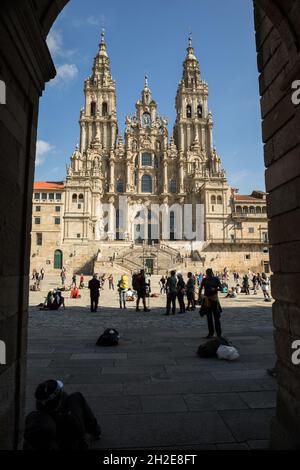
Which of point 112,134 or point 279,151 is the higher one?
point 112,134

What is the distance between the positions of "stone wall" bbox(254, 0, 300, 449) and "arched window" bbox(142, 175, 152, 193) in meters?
61.8

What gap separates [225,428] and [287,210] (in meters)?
2.56

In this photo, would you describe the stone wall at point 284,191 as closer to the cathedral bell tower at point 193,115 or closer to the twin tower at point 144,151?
the twin tower at point 144,151

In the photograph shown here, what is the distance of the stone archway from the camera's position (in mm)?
2961

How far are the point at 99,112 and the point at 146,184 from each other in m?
17.5

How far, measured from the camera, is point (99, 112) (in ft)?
217

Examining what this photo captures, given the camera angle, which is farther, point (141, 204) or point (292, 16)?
point (141, 204)

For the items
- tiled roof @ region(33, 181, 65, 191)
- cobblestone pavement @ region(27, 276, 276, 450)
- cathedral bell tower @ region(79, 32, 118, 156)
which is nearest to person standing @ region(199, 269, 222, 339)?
cobblestone pavement @ region(27, 276, 276, 450)

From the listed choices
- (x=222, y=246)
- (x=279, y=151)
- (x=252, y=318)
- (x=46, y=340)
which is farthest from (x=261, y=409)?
(x=222, y=246)

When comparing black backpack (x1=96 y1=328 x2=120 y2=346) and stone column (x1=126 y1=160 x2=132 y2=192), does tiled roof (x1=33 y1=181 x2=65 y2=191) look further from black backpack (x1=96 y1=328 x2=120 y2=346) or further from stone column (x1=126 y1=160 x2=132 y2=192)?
black backpack (x1=96 y1=328 x2=120 y2=346)

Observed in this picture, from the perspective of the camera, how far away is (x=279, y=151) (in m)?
3.40

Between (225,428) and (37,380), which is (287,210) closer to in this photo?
(225,428)

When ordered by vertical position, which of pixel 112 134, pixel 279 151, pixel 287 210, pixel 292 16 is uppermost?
pixel 112 134

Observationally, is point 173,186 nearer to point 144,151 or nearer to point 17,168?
point 144,151
